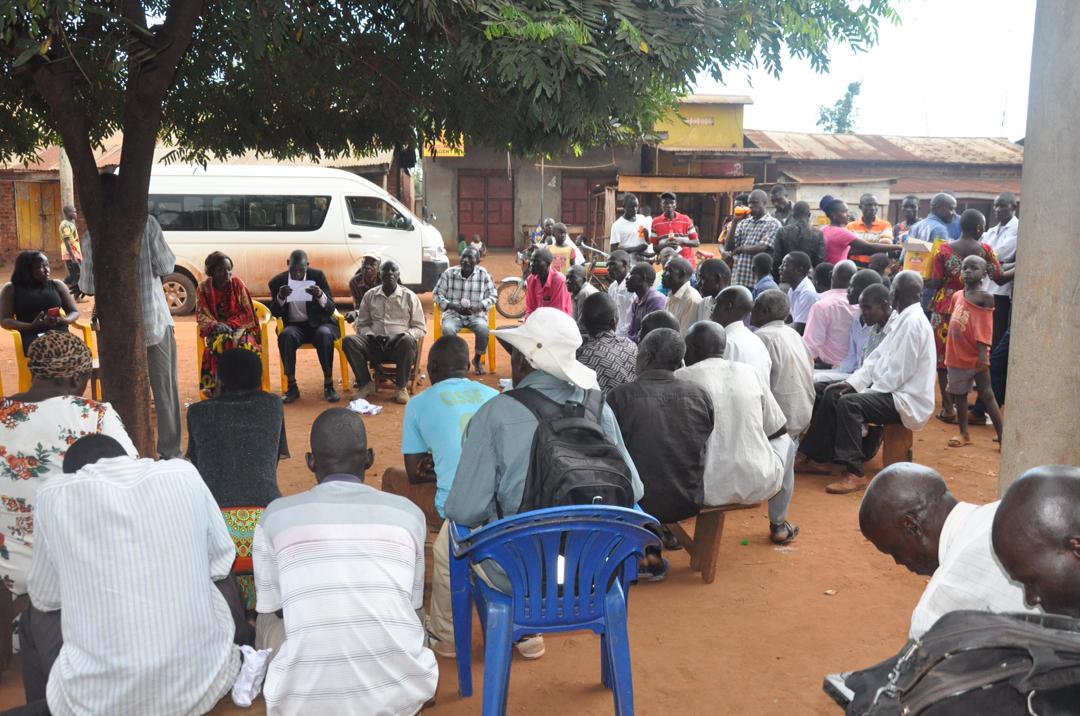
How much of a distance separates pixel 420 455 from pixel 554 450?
1.14 meters

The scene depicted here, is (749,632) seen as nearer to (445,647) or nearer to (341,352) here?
(445,647)

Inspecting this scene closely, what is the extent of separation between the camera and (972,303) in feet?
23.3

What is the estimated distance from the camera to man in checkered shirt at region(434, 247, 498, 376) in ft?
32.6

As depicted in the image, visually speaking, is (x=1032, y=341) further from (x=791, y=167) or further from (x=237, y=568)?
(x=791, y=167)

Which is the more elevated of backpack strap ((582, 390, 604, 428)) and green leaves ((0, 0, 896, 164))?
green leaves ((0, 0, 896, 164))

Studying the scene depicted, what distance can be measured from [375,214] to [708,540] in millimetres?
11592

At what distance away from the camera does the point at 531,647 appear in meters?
4.04

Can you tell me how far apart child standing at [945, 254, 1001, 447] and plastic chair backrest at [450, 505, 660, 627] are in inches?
195

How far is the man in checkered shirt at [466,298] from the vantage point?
9.95m

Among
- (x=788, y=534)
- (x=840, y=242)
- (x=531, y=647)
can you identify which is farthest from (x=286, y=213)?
(x=531, y=647)

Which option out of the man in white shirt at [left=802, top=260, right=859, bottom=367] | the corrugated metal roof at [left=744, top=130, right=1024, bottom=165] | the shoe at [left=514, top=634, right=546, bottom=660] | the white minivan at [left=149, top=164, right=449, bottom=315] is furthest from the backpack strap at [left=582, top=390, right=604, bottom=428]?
the corrugated metal roof at [left=744, top=130, right=1024, bottom=165]

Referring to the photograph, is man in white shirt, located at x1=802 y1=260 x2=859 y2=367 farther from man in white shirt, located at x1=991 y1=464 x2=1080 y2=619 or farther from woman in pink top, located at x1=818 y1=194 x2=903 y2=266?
man in white shirt, located at x1=991 y1=464 x2=1080 y2=619

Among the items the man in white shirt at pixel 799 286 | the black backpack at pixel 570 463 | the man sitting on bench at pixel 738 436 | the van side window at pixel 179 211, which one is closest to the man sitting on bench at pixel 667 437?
the man sitting on bench at pixel 738 436

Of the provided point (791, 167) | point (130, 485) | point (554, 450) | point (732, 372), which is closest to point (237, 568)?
point (130, 485)
